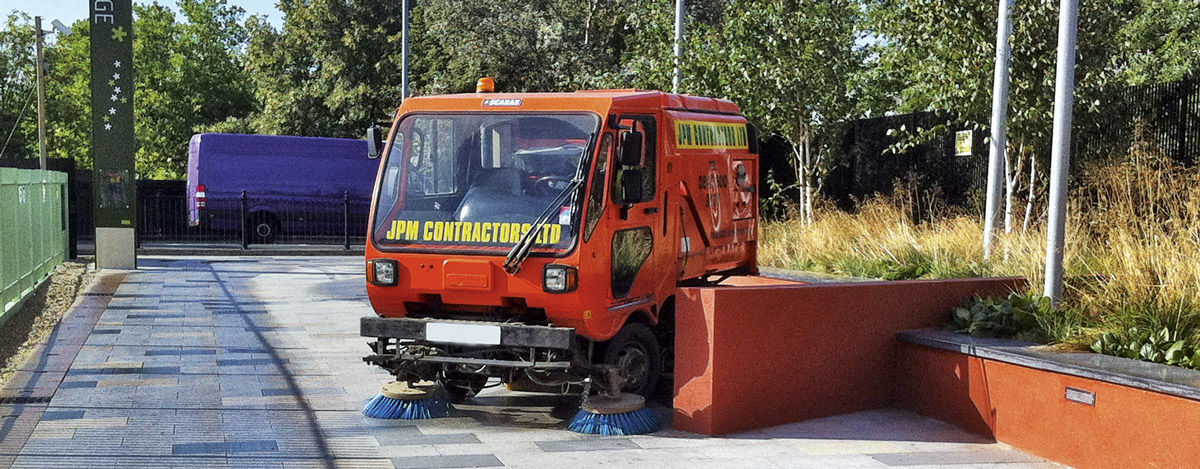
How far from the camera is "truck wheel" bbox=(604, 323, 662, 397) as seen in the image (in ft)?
28.5

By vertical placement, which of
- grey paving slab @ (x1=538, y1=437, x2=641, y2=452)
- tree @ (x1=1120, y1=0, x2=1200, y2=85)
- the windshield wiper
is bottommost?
grey paving slab @ (x1=538, y1=437, x2=641, y2=452)

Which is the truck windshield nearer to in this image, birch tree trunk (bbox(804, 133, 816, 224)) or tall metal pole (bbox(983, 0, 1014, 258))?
tall metal pole (bbox(983, 0, 1014, 258))

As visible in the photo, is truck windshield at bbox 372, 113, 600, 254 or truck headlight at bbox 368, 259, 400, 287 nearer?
truck windshield at bbox 372, 113, 600, 254

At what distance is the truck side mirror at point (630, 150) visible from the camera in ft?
26.9

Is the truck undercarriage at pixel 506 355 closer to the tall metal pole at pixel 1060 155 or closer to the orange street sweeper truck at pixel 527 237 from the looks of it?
the orange street sweeper truck at pixel 527 237

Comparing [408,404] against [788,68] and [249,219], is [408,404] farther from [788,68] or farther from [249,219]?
[249,219]

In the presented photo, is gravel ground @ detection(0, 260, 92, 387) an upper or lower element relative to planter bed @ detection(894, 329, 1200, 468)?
lower

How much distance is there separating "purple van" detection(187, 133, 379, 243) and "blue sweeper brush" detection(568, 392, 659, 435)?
75.0 ft

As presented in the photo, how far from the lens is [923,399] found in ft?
29.5

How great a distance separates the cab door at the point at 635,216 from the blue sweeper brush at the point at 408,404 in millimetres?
1444

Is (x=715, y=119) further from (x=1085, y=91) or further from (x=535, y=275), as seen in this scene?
(x=1085, y=91)

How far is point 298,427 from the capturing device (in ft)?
27.1

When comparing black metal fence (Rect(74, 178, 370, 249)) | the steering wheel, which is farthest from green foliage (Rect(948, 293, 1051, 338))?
black metal fence (Rect(74, 178, 370, 249))

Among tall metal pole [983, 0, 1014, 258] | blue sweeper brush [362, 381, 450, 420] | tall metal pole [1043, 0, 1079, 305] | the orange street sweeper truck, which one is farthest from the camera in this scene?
tall metal pole [983, 0, 1014, 258]
